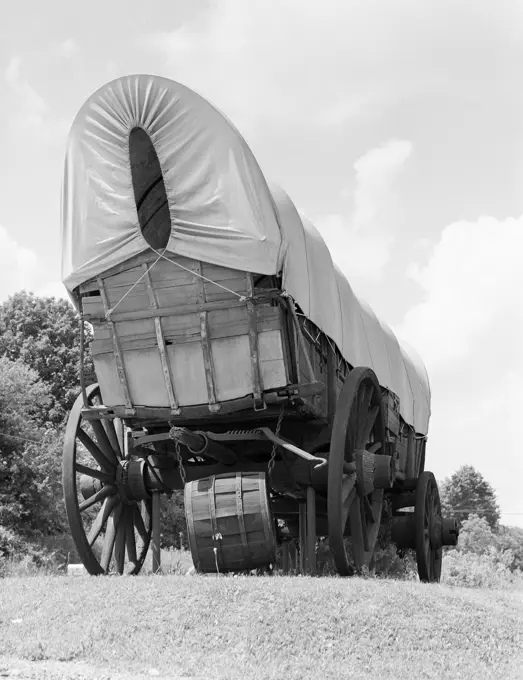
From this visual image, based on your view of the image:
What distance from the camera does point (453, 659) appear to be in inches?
247

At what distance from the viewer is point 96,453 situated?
10.3 metres

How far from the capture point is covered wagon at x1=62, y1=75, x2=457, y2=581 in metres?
8.41

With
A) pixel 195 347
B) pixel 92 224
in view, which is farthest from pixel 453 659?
pixel 92 224

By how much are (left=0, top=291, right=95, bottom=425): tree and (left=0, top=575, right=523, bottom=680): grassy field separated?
24.3 meters

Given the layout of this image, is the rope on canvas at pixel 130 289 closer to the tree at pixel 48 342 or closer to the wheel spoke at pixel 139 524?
the wheel spoke at pixel 139 524

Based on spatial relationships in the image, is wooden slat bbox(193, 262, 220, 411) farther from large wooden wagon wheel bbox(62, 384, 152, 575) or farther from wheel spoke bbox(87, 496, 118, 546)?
wheel spoke bbox(87, 496, 118, 546)

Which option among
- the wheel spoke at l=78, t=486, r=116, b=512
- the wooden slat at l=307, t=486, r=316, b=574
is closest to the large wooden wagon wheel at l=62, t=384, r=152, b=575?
the wheel spoke at l=78, t=486, r=116, b=512

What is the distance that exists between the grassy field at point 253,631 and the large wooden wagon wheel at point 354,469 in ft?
2.68

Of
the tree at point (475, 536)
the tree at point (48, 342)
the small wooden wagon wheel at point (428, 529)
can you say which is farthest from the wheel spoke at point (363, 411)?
the tree at point (475, 536)

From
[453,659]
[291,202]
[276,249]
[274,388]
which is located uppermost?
[291,202]

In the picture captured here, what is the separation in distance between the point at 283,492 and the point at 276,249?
299 cm

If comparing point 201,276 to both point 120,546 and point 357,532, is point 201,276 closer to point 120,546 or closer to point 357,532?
point 357,532

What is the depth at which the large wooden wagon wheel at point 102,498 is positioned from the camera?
959 centimetres

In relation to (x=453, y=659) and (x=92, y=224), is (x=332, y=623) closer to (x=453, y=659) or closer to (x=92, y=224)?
(x=453, y=659)
